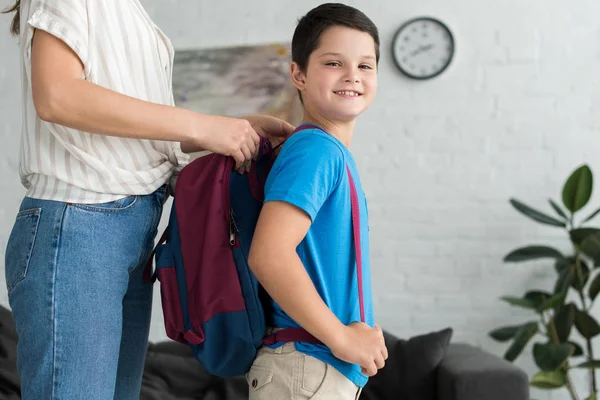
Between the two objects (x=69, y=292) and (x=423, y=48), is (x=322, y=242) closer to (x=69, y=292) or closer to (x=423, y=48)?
(x=69, y=292)

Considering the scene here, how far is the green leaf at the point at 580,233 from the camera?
325cm

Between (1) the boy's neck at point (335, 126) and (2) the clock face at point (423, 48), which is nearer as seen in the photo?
(1) the boy's neck at point (335, 126)

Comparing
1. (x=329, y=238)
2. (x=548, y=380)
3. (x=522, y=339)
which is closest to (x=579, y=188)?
(x=522, y=339)

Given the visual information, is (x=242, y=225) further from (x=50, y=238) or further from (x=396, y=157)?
(x=396, y=157)

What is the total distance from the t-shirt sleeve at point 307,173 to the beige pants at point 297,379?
0.72ft

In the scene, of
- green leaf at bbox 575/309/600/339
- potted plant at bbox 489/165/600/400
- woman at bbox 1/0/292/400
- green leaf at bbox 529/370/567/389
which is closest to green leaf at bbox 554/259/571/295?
potted plant at bbox 489/165/600/400

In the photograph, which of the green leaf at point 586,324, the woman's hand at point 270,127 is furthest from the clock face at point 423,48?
the woman's hand at point 270,127

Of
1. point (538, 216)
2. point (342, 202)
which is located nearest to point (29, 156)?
point (342, 202)

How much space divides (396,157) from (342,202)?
276 centimetres

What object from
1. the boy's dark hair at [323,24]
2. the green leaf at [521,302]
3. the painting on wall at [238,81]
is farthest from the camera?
the painting on wall at [238,81]

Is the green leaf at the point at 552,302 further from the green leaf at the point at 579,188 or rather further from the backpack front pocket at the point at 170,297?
the backpack front pocket at the point at 170,297

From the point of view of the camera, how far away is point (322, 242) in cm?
107

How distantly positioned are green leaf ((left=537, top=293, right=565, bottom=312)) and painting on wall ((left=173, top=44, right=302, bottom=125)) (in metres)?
1.62

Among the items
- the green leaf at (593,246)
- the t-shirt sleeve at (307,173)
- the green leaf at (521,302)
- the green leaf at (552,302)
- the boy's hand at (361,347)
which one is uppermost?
the t-shirt sleeve at (307,173)
